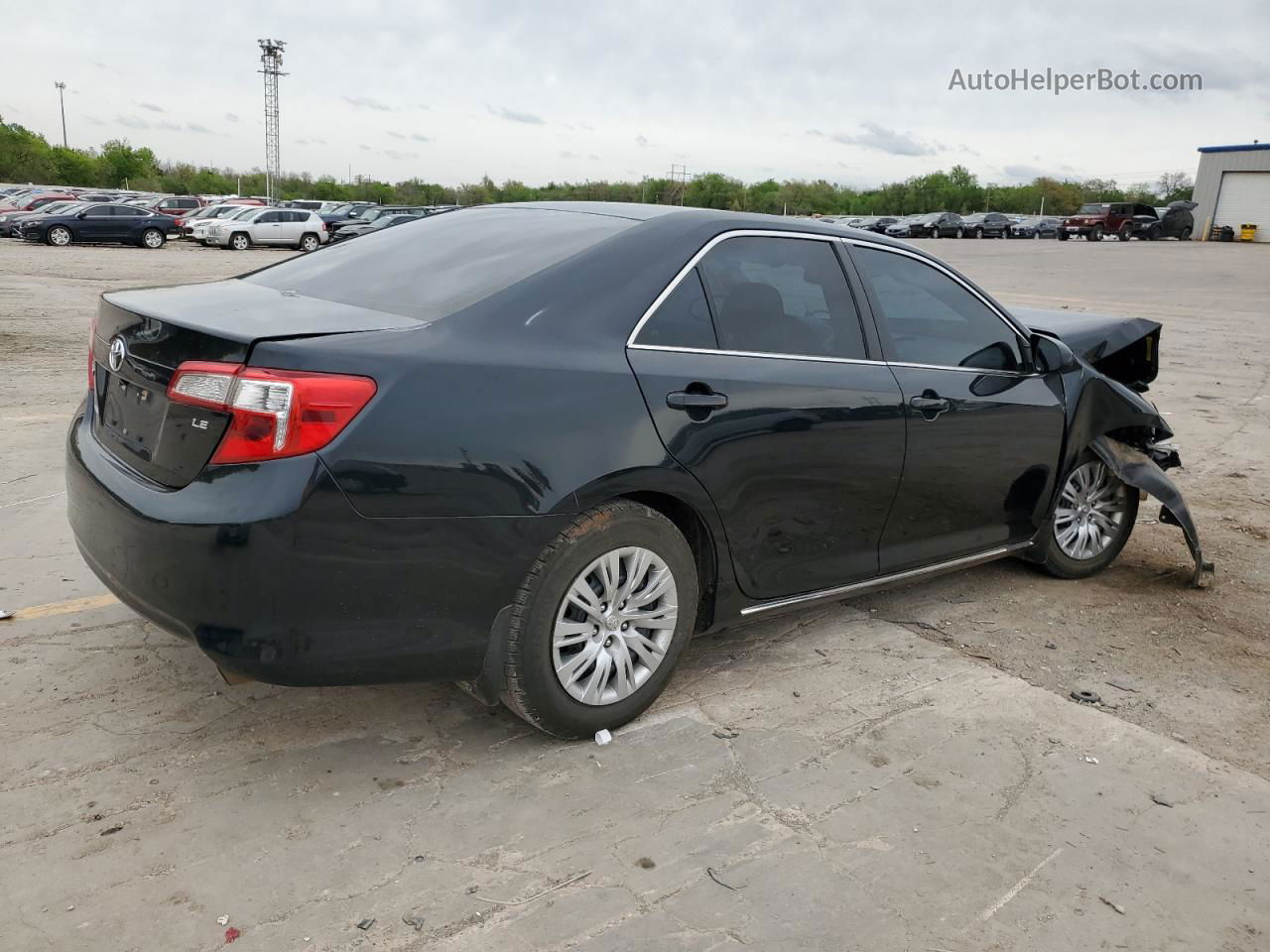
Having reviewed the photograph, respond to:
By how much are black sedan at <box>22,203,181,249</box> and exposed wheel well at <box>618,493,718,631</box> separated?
114ft

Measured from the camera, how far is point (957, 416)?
4.29m

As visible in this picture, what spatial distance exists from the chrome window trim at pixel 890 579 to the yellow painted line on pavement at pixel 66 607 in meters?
2.58

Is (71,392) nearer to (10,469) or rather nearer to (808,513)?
(10,469)

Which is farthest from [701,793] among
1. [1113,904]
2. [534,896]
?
[1113,904]

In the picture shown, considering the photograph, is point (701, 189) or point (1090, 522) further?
point (701, 189)

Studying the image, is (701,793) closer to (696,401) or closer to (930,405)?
(696,401)

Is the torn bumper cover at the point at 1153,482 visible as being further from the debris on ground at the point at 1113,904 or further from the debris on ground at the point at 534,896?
the debris on ground at the point at 534,896

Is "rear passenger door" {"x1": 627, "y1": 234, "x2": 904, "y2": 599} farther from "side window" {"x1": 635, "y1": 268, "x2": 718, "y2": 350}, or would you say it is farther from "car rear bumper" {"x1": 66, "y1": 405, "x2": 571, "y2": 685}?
"car rear bumper" {"x1": 66, "y1": 405, "x2": 571, "y2": 685}

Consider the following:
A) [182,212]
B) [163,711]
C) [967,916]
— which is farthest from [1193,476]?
[182,212]

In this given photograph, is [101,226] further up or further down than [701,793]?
further up

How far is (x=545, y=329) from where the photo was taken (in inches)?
125

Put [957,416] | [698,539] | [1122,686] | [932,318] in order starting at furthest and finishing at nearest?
[932,318]
[957,416]
[1122,686]
[698,539]

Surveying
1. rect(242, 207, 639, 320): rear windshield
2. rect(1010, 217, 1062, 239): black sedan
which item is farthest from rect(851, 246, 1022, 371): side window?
rect(1010, 217, 1062, 239): black sedan

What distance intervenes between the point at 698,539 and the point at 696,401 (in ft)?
1.59
